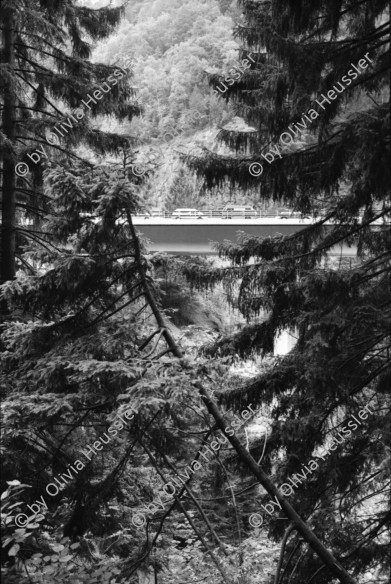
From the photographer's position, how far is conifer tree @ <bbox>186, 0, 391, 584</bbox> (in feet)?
12.0

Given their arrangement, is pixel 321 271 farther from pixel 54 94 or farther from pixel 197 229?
pixel 197 229

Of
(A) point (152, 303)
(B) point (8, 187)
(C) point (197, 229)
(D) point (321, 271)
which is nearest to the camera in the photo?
(A) point (152, 303)

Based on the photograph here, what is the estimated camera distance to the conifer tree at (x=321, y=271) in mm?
3645

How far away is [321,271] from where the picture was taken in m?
4.11

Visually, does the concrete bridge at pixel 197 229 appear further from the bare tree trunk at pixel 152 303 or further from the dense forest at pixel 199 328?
the bare tree trunk at pixel 152 303

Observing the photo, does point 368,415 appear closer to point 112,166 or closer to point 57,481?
point 57,481

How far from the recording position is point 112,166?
3.50m

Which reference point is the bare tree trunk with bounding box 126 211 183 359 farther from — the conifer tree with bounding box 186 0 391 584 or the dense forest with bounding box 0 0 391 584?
the conifer tree with bounding box 186 0 391 584

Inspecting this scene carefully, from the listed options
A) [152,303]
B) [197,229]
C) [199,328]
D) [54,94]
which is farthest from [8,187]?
[197,229]

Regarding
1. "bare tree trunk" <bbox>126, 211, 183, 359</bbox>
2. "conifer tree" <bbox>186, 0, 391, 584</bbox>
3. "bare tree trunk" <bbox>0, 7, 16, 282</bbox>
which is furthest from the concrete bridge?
"bare tree trunk" <bbox>126, 211, 183, 359</bbox>

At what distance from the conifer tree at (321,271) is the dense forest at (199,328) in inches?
0.8

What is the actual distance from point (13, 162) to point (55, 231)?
2.91m

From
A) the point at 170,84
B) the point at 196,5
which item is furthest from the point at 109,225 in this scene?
the point at 196,5

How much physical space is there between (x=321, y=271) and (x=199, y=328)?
1138mm
